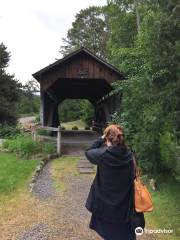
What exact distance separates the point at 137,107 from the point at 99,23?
136 ft

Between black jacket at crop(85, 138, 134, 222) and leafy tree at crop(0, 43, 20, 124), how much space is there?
60.6 ft

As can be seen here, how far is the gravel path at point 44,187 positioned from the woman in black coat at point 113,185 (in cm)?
427

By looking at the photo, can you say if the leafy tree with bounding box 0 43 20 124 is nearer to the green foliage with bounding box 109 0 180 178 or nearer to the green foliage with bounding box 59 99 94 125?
the green foliage with bounding box 109 0 180 178

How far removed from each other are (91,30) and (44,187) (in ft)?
140

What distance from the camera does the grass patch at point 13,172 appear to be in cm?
912

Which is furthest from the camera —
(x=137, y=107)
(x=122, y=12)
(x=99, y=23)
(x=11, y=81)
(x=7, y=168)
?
(x=99, y=23)

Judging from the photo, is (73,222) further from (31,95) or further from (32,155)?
(31,95)

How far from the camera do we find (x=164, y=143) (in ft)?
25.4

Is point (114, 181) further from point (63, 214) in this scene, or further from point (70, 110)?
point (70, 110)

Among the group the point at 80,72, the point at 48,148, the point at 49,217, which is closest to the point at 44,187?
the point at 49,217

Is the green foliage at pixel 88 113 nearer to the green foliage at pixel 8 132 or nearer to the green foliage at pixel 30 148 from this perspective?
the green foliage at pixel 8 132

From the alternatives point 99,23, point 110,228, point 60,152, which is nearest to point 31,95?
point 99,23

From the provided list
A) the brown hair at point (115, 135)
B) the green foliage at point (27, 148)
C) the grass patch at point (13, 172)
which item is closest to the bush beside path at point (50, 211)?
the grass patch at point (13, 172)

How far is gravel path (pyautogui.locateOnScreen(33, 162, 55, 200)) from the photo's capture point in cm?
848
